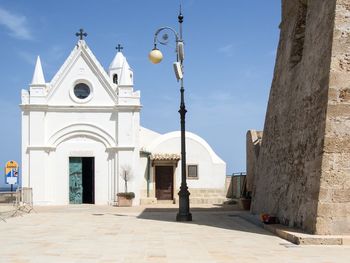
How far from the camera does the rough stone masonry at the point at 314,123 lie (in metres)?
10.2

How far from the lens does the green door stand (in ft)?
93.8

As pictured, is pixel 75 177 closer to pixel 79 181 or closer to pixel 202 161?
pixel 79 181

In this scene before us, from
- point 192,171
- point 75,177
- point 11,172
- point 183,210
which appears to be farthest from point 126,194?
point 183,210

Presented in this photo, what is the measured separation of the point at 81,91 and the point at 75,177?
4597 millimetres

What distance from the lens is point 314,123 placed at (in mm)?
11109

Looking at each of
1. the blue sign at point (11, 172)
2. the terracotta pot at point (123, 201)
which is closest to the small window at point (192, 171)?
the terracotta pot at point (123, 201)

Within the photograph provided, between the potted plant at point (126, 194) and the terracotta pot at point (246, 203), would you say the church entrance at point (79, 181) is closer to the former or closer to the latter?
the potted plant at point (126, 194)

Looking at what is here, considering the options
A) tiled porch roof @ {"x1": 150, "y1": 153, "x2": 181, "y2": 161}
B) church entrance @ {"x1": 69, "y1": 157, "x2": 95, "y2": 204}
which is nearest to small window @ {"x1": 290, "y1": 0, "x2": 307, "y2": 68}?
church entrance @ {"x1": 69, "y1": 157, "x2": 95, "y2": 204}

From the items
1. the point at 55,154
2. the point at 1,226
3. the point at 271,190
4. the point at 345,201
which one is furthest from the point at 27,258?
the point at 55,154

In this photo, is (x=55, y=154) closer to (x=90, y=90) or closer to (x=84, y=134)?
(x=84, y=134)

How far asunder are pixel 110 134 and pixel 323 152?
19.3 m

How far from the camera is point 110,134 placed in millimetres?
28594

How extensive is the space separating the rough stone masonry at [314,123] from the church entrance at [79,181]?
15.5 metres

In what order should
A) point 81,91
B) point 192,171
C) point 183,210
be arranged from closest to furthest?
point 183,210 → point 81,91 → point 192,171
